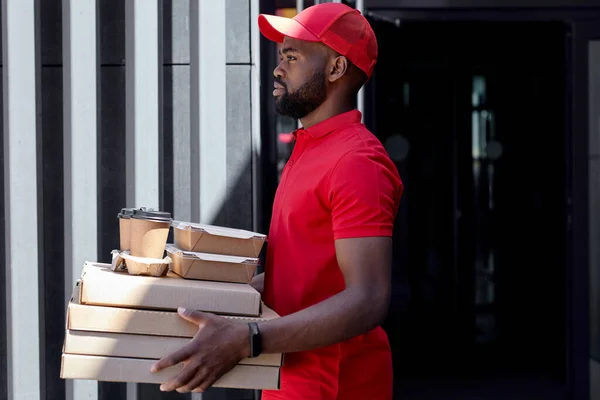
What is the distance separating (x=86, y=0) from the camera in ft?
11.2

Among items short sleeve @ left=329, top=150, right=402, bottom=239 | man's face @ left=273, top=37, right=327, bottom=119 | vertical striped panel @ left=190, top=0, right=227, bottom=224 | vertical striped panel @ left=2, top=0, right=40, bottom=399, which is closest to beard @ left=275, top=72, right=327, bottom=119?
man's face @ left=273, top=37, right=327, bottom=119

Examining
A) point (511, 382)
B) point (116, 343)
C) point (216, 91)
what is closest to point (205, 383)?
point (116, 343)

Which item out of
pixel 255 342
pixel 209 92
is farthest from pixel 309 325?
pixel 209 92

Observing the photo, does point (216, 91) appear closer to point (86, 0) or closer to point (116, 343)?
point (86, 0)

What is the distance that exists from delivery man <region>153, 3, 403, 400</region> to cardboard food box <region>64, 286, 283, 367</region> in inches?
1.7

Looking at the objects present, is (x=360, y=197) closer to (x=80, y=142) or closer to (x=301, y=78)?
(x=301, y=78)

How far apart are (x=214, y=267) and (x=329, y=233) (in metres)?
0.29

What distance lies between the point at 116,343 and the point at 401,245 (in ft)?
21.9

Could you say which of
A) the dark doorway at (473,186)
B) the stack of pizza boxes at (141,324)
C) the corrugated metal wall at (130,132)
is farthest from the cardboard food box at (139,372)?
the dark doorway at (473,186)

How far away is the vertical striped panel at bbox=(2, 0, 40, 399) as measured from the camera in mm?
3436

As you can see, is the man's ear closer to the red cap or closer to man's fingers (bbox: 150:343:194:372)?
the red cap

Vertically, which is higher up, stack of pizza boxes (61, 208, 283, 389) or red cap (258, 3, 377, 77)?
red cap (258, 3, 377, 77)

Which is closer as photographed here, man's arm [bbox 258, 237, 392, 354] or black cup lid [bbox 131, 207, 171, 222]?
man's arm [bbox 258, 237, 392, 354]

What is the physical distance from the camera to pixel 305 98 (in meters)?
2.02
